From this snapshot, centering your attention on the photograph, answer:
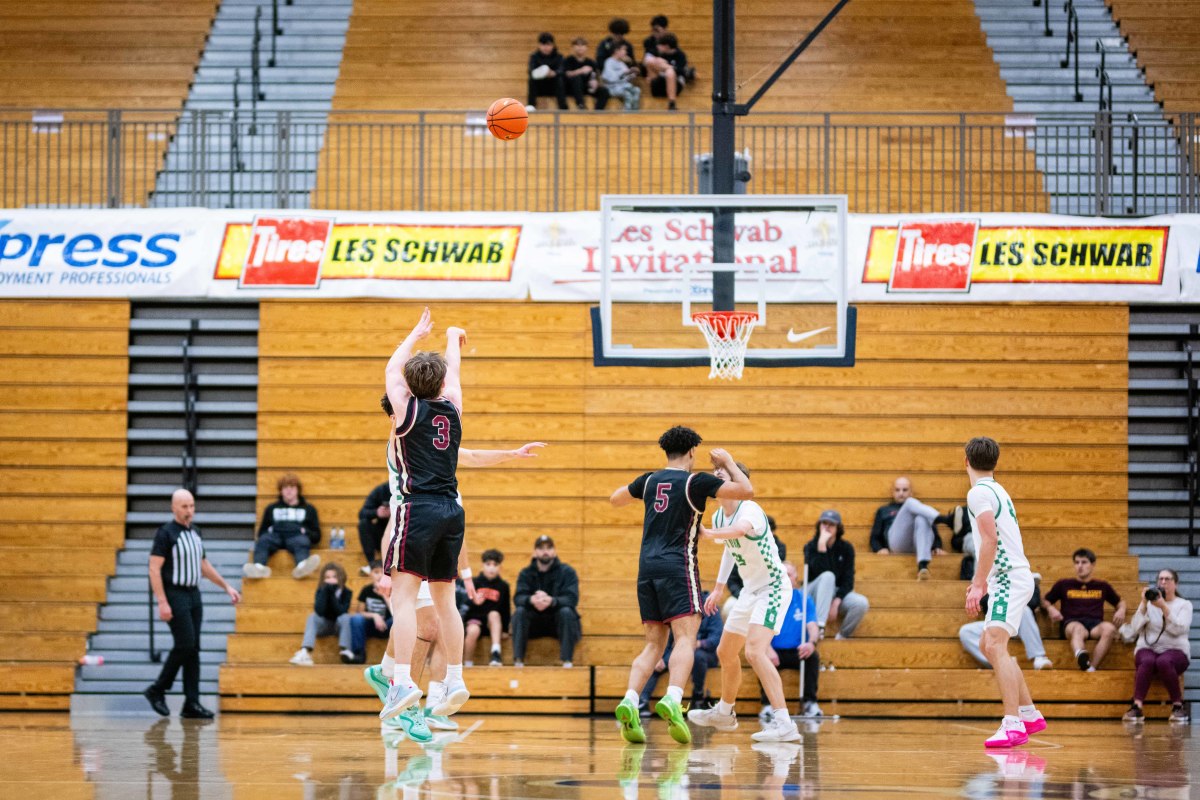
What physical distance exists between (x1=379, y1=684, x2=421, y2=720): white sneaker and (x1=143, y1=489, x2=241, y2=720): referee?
4708 millimetres

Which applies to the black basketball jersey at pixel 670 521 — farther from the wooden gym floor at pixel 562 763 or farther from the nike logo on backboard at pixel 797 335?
the nike logo on backboard at pixel 797 335

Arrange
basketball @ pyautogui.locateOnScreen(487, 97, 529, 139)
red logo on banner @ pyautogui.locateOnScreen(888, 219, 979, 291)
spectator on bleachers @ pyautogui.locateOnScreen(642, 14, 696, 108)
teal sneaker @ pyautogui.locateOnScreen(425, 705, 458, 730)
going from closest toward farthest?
teal sneaker @ pyautogui.locateOnScreen(425, 705, 458, 730) < basketball @ pyautogui.locateOnScreen(487, 97, 529, 139) < red logo on banner @ pyautogui.locateOnScreen(888, 219, 979, 291) < spectator on bleachers @ pyautogui.locateOnScreen(642, 14, 696, 108)

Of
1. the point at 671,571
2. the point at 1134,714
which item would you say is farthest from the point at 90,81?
the point at 1134,714

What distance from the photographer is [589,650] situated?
584 inches

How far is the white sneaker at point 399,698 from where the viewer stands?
27.0ft

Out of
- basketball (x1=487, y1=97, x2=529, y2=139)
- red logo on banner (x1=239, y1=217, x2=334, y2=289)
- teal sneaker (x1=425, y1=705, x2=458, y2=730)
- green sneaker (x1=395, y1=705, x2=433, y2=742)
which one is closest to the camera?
green sneaker (x1=395, y1=705, x2=433, y2=742)

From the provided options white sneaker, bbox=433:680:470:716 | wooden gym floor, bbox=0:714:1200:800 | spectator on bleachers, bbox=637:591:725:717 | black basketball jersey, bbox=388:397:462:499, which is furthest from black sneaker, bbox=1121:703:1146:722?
black basketball jersey, bbox=388:397:462:499

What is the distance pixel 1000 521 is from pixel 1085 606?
5.51 m

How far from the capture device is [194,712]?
13.1 metres

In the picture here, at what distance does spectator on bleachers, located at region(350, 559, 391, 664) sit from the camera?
1454 centimetres

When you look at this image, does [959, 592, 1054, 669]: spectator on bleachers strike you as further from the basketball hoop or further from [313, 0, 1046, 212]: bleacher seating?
[313, 0, 1046, 212]: bleacher seating

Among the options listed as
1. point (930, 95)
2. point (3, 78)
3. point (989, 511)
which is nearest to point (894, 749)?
point (989, 511)

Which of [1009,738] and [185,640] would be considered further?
[185,640]

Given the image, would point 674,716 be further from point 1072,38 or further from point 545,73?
point 1072,38
